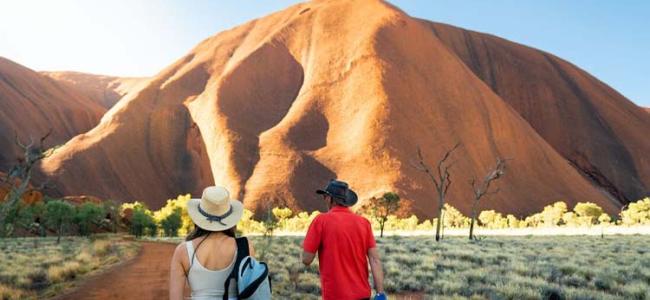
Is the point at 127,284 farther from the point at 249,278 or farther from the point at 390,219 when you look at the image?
the point at 390,219

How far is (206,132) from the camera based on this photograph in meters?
91.5

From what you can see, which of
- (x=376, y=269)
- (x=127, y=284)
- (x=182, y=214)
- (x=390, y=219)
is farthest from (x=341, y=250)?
(x=182, y=214)

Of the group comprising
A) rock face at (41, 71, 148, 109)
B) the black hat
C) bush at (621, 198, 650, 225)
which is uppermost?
rock face at (41, 71, 148, 109)

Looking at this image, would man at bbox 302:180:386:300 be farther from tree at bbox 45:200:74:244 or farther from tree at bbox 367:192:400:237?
tree at bbox 45:200:74:244

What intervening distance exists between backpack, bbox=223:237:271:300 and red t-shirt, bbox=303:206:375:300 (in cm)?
127

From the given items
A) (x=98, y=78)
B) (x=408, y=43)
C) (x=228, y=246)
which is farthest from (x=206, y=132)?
(x=98, y=78)

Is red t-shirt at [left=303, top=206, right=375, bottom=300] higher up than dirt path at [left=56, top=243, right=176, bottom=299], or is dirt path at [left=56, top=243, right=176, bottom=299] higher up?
red t-shirt at [left=303, top=206, right=375, bottom=300]

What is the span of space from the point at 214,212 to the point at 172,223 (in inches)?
2491

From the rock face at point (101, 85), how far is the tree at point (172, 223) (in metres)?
114

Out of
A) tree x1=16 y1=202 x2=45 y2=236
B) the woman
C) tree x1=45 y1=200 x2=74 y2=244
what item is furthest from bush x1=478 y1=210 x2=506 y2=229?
the woman

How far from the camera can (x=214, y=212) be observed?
4.19 meters

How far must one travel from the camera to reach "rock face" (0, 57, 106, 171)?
9644 cm

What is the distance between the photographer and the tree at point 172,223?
64.6 m

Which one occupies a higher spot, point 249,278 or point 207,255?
point 207,255
